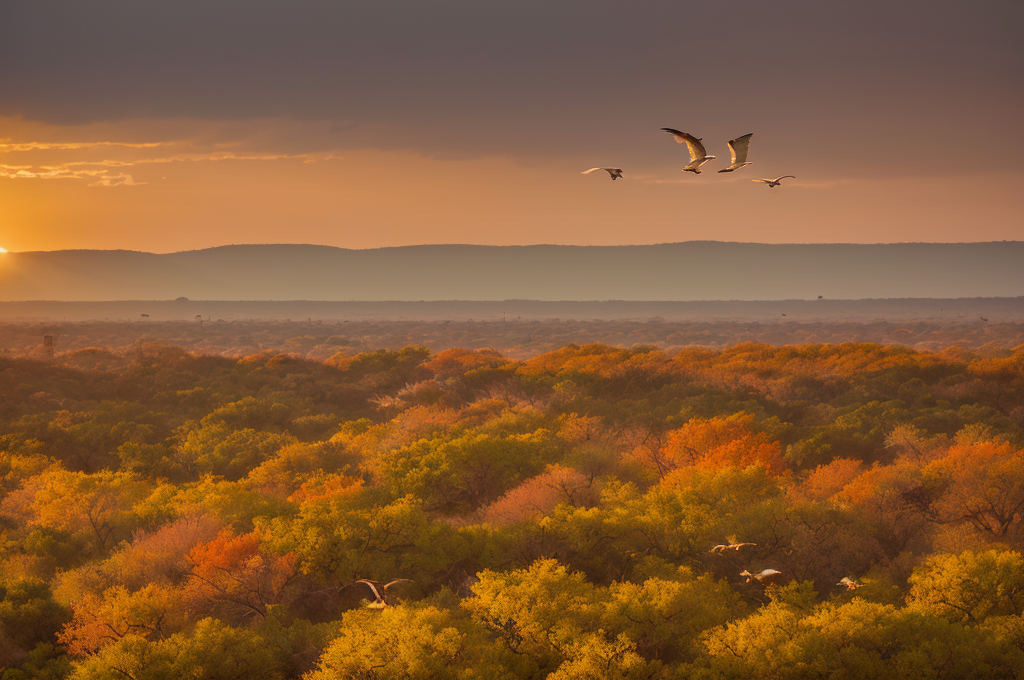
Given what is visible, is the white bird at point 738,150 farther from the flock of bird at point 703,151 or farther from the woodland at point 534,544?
the woodland at point 534,544

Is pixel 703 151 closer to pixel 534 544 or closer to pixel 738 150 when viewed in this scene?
pixel 738 150

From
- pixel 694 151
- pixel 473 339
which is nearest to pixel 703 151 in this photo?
pixel 694 151

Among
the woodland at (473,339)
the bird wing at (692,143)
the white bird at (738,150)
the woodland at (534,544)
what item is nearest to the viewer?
the bird wing at (692,143)

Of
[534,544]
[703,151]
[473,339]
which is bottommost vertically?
[534,544]

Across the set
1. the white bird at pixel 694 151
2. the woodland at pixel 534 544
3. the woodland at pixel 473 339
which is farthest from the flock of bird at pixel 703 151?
the woodland at pixel 473 339

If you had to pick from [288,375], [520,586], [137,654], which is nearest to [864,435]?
[520,586]

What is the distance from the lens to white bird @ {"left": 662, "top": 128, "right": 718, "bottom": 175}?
600 inches

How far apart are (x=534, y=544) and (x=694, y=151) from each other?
14812 mm

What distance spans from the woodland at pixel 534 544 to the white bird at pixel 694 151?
9791 millimetres

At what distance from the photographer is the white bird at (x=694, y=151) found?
1524 cm

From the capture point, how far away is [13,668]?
2131 cm

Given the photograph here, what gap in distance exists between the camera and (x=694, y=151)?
16.2 m

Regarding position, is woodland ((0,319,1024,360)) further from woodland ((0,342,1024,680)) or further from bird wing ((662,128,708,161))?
bird wing ((662,128,708,161))

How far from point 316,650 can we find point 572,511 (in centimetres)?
1060
